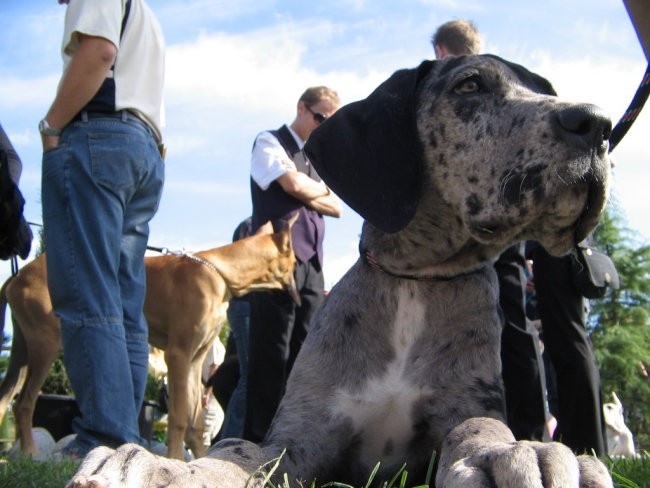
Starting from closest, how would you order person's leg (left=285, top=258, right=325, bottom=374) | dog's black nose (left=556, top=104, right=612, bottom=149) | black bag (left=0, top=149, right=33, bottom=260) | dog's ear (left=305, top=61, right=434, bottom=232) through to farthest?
1. dog's black nose (left=556, top=104, right=612, bottom=149)
2. dog's ear (left=305, top=61, right=434, bottom=232)
3. black bag (left=0, top=149, right=33, bottom=260)
4. person's leg (left=285, top=258, right=325, bottom=374)

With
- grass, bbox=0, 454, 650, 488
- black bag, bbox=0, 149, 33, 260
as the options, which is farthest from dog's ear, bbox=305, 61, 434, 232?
black bag, bbox=0, 149, 33, 260

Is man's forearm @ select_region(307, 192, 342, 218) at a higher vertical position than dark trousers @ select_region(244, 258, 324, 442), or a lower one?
higher

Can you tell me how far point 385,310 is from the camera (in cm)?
280

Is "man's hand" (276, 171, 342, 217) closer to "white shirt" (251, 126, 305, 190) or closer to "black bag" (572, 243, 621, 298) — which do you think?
"white shirt" (251, 126, 305, 190)

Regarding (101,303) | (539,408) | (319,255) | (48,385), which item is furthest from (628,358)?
(101,303)

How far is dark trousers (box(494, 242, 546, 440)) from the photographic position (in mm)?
4039

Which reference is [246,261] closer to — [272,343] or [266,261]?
[266,261]

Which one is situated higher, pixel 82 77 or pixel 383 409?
pixel 82 77

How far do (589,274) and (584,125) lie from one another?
210 centimetres

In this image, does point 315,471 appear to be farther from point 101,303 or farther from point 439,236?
point 101,303

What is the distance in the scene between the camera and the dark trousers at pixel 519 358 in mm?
4039

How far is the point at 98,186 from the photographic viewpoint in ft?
12.7

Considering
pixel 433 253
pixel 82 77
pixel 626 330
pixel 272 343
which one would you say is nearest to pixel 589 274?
pixel 433 253

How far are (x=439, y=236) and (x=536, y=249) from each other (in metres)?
1.71
